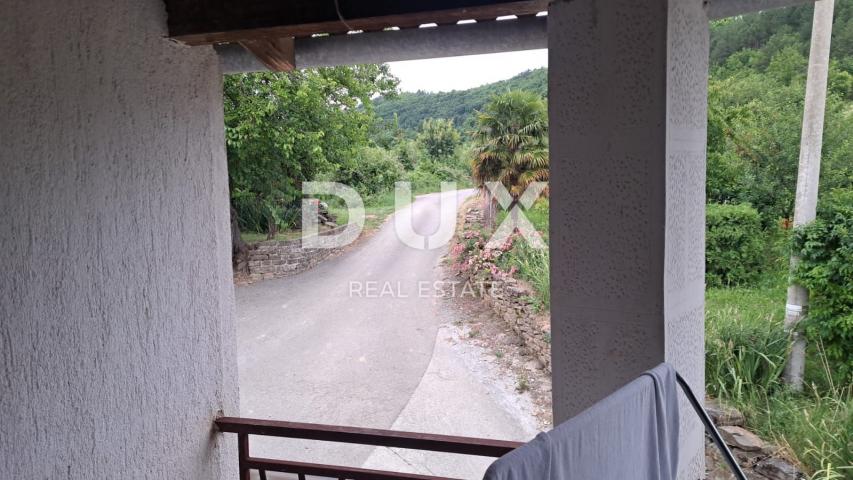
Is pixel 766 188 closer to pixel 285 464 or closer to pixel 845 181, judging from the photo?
pixel 845 181

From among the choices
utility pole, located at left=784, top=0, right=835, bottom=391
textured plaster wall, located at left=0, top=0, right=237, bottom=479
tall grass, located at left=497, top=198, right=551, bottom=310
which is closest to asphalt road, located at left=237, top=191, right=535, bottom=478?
tall grass, located at left=497, top=198, right=551, bottom=310

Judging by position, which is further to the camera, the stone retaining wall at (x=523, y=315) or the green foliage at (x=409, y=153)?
the green foliage at (x=409, y=153)

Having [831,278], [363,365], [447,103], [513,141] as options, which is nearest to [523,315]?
[363,365]

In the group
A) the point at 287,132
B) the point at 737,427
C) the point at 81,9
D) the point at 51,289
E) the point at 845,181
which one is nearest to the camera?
the point at 51,289

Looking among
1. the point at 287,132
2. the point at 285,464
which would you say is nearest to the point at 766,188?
the point at 287,132

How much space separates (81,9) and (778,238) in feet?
24.7

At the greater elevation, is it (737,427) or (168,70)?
(168,70)

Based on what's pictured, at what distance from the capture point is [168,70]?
179 centimetres

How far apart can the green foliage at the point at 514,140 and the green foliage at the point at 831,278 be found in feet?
12.3

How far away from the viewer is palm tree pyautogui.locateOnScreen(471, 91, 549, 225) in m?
7.79

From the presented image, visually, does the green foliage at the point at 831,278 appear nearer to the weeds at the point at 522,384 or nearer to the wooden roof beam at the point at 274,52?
the weeds at the point at 522,384

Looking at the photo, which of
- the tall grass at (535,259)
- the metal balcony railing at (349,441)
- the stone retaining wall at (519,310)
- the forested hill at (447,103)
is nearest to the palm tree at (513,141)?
the tall grass at (535,259)

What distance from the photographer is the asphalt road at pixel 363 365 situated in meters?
4.67

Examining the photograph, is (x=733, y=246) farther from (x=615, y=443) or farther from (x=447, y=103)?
(x=447, y=103)
